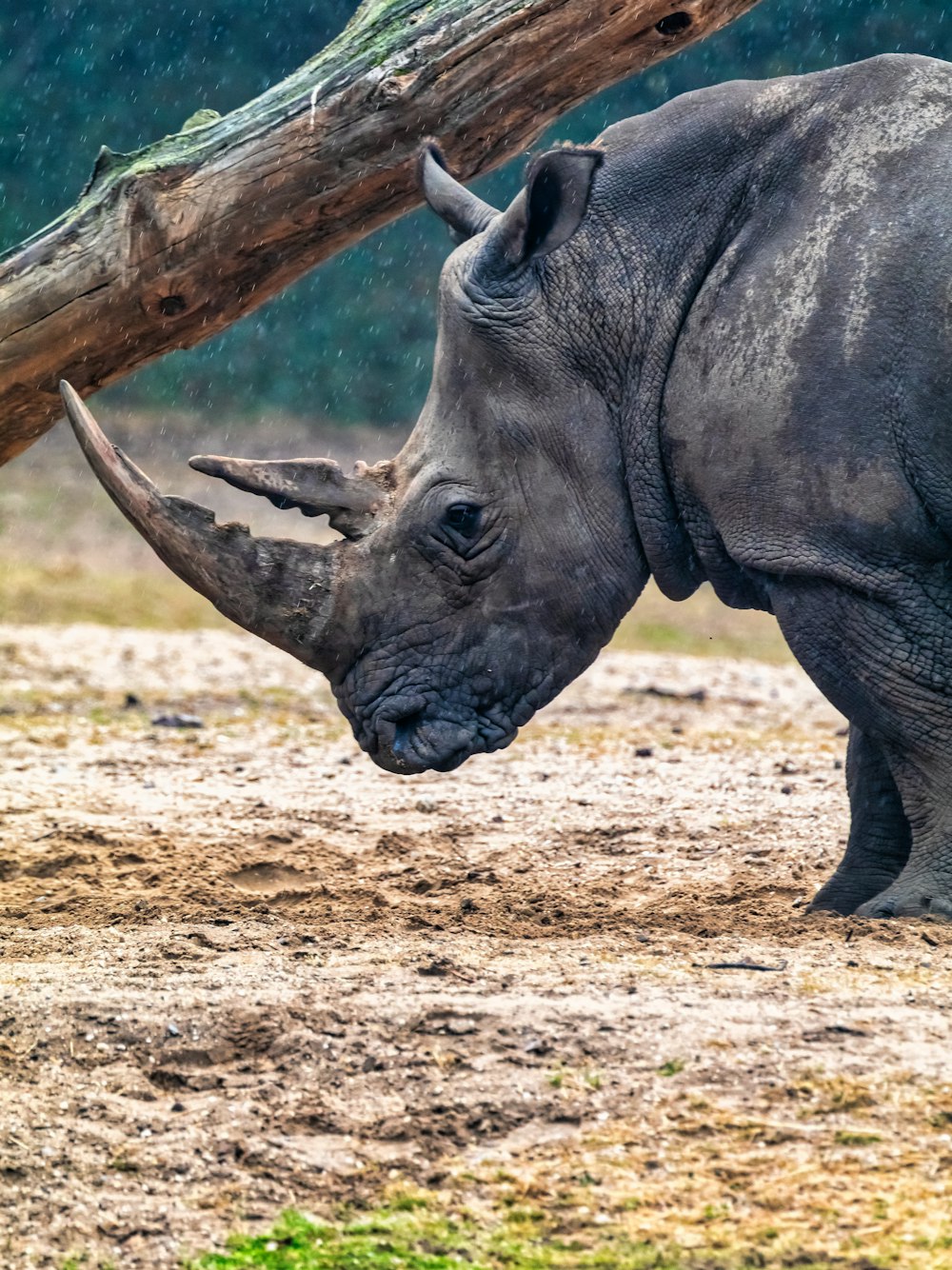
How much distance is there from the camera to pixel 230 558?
5355mm

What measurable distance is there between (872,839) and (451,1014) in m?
2.04

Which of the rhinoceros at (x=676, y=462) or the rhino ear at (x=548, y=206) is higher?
the rhino ear at (x=548, y=206)

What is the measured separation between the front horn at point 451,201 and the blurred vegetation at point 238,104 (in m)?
15.2

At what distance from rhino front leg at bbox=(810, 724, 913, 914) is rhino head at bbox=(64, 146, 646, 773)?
99cm

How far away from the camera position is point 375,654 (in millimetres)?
5461

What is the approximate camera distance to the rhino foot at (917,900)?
4.97m

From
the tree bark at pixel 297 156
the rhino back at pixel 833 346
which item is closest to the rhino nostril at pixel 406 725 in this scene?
the rhino back at pixel 833 346

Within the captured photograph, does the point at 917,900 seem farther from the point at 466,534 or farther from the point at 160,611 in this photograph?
the point at 160,611

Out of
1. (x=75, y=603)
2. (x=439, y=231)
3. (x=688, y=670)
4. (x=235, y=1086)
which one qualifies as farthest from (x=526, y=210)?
(x=439, y=231)

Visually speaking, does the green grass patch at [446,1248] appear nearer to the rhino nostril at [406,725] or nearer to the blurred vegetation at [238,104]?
the rhino nostril at [406,725]

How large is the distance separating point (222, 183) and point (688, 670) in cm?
744

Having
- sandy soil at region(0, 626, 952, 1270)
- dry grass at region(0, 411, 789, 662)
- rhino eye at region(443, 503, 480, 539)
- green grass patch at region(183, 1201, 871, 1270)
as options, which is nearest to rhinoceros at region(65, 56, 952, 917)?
rhino eye at region(443, 503, 480, 539)

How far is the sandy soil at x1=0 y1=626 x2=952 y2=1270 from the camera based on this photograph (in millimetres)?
3555

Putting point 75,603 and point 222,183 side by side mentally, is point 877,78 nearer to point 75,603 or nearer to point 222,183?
point 222,183
